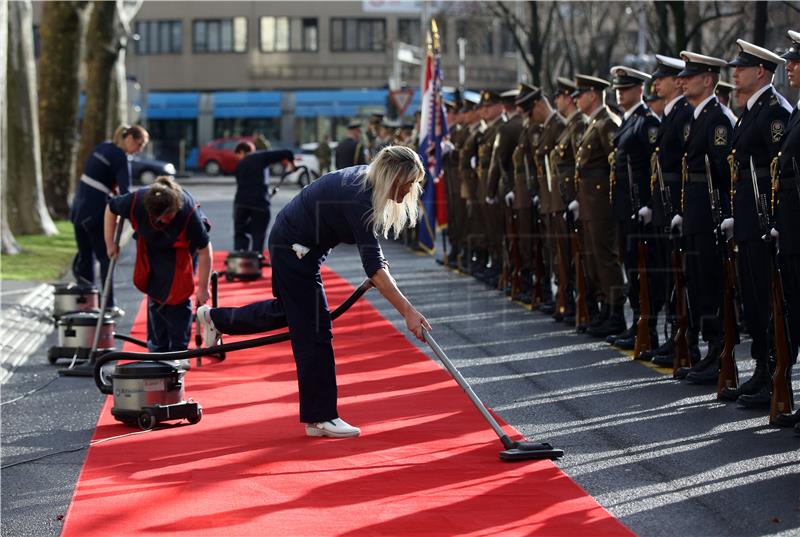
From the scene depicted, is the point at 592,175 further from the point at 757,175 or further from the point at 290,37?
the point at 290,37

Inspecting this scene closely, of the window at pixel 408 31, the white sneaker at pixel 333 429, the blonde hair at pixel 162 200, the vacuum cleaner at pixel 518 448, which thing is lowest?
the white sneaker at pixel 333 429

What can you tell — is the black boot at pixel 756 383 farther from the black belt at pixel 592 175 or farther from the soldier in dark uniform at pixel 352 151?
the soldier in dark uniform at pixel 352 151

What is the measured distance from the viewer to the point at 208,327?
378 inches

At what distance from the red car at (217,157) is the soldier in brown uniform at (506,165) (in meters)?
44.1

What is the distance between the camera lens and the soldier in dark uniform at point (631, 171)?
1215 centimetres

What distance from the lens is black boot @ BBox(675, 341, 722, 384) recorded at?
35.0 feet

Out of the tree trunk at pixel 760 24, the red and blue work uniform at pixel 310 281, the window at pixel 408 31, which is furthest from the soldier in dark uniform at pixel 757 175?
the window at pixel 408 31

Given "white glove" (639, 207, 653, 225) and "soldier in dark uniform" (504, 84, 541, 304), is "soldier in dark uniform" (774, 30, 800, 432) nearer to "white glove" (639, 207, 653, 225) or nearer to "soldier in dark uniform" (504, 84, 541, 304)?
"white glove" (639, 207, 653, 225)

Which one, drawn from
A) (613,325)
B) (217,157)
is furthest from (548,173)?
(217,157)

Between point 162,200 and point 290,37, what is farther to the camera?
point 290,37

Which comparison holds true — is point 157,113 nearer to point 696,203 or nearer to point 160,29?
point 160,29

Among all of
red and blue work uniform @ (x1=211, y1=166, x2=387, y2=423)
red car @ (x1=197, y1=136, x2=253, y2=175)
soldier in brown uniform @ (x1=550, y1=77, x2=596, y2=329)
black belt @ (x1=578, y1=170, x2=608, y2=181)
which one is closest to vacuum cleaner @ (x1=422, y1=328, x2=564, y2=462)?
red and blue work uniform @ (x1=211, y1=166, x2=387, y2=423)

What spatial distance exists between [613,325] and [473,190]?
625 centimetres

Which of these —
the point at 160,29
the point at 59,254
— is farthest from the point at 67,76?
the point at 160,29
